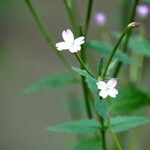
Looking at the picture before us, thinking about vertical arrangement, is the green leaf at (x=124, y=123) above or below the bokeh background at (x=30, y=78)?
below

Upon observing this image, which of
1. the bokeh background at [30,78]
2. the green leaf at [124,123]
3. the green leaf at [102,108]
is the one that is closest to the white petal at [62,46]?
the green leaf at [102,108]

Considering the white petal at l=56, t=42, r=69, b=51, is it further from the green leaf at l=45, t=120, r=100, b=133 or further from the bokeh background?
the bokeh background

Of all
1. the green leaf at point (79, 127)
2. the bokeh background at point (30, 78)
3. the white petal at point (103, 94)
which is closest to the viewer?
the white petal at point (103, 94)

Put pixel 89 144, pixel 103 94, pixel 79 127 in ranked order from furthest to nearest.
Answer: pixel 89 144 < pixel 79 127 < pixel 103 94

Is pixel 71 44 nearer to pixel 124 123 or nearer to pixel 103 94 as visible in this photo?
pixel 103 94

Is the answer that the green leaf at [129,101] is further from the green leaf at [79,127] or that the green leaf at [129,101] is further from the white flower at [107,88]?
the white flower at [107,88]

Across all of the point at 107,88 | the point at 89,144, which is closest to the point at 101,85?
the point at 107,88
